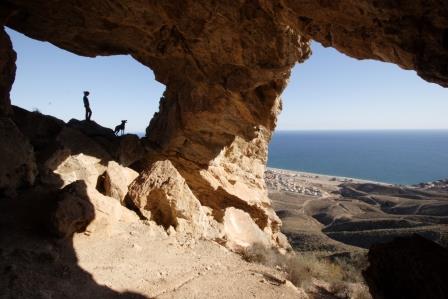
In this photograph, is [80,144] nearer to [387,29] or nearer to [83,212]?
[83,212]

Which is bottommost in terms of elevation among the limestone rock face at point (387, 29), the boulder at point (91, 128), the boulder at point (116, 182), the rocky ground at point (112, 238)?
the rocky ground at point (112, 238)

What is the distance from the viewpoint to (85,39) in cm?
1521

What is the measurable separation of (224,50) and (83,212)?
674 centimetres

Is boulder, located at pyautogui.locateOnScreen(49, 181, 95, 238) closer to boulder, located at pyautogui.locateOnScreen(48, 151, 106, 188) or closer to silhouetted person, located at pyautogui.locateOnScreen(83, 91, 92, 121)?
boulder, located at pyautogui.locateOnScreen(48, 151, 106, 188)

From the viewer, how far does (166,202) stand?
11.6 metres

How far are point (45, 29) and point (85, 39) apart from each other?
5.78ft

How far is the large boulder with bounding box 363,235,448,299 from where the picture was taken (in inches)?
203

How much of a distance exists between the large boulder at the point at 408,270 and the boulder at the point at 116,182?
7.89 meters

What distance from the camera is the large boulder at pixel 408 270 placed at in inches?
203

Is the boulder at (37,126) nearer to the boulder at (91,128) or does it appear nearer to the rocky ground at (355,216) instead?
the boulder at (91,128)

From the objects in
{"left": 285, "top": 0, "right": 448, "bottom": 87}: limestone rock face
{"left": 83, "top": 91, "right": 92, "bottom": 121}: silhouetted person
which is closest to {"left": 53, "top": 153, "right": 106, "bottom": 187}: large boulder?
{"left": 83, "top": 91, "right": 92, "bottom": 121}: silhouetted person

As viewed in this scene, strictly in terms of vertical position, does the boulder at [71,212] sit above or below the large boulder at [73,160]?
below

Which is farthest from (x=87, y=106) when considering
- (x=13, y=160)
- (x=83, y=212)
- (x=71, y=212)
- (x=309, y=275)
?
(x=309, y=275)

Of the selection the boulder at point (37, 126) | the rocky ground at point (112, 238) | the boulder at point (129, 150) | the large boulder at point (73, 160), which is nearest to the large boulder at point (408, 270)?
the rocky ground at point (112, 238)
